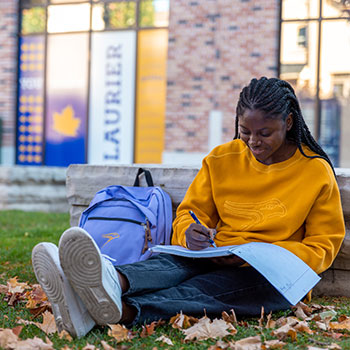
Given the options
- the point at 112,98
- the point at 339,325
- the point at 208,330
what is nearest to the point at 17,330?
the point at 208,330

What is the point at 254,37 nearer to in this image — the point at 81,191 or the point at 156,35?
the point at 156,35

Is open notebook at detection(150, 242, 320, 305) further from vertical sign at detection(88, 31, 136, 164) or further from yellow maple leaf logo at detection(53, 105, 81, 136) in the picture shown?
yellow maple leaf logo at detection(53, 105, 81, 136)

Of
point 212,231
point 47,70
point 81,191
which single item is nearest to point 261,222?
point 212,231

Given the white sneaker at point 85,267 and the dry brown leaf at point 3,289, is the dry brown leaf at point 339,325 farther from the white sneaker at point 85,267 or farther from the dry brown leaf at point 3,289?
the dry brown leaf at point 3,289

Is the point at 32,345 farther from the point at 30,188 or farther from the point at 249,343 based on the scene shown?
the point at 30,188

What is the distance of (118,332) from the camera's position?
7.62ft

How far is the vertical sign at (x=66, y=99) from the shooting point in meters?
10.5

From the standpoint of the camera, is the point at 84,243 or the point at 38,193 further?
the point at 38,193

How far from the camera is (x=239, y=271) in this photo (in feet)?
9.11

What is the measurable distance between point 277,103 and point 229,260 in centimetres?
80

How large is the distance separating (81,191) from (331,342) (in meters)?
2.15

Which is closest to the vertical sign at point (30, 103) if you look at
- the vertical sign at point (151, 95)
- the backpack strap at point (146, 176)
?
the vertical sign at point (151, 95)

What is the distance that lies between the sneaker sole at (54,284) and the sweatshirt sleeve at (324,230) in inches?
42.1

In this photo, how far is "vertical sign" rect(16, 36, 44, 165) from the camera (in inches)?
426
